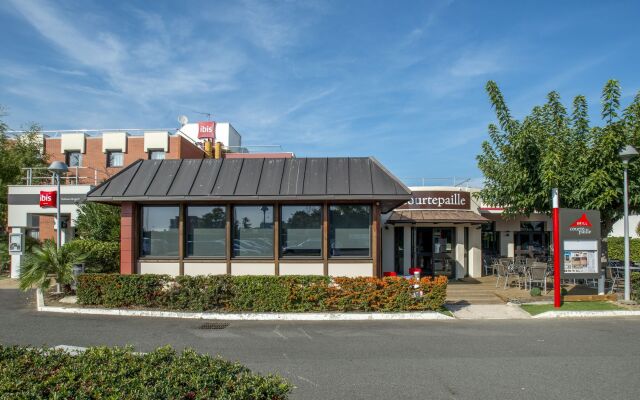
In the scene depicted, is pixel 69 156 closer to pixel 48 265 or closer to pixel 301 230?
pixel 48 265

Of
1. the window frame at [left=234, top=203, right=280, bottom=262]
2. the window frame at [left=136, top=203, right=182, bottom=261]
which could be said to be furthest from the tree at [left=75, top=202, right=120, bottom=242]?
the window frame at [left=234, top=203, right=280, bottom=262]

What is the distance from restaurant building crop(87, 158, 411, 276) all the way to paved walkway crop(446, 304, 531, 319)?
7.53 ft

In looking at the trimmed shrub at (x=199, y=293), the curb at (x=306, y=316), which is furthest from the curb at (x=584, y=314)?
the trimmed shrub at (x=199, y=293)

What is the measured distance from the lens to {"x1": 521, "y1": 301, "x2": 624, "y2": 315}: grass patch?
1152 cm

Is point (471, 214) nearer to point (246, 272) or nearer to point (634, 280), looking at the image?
point (634, 280)

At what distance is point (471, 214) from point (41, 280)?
15054mm

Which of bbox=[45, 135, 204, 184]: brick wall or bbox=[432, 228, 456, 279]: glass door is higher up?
bbox=[45, 135, 204, 184]: brick wall

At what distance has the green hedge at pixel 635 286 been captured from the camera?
12125mm

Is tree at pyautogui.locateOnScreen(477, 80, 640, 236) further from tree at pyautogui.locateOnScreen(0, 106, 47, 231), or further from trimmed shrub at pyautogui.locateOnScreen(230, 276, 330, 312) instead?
tree at pyautogui.locateOnScreen(0, 106, 47, 231)

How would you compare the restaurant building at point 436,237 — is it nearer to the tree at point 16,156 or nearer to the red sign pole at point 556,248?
the red sign pole at point 556,248

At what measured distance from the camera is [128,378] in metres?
3.94

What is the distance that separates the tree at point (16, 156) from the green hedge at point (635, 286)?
29889 millimetres

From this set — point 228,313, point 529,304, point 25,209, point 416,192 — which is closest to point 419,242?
point 416,192

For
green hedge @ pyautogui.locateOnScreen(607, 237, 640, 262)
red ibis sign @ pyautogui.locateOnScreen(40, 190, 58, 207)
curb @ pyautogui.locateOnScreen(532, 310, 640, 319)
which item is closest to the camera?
curb @ pyautogui.locateOnScreen(532, 310, 640, 319)
